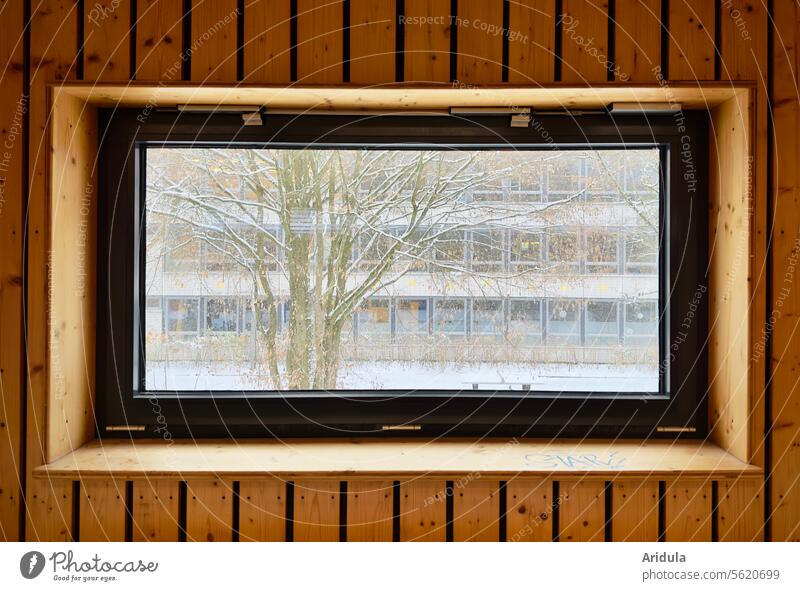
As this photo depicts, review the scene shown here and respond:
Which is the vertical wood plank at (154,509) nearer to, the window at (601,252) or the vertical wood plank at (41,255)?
the vertical wood plank at (41,255)

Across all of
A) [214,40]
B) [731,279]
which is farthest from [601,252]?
[214,40]

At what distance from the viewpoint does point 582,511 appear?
1364 mm

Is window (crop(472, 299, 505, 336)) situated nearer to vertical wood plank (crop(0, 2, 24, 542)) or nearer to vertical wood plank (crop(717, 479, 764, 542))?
vertical wood plank (crop(717, 479, 764, 542))

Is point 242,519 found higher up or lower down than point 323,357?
lower down

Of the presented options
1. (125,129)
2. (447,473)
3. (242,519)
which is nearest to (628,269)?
(447,473)

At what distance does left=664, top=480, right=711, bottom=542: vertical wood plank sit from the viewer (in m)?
1.36

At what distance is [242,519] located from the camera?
4.46 feet

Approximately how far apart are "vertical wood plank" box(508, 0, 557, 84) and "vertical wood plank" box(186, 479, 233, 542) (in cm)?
118

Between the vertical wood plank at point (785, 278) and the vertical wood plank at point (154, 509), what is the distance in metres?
1.41

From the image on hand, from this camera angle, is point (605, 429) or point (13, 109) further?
point (605, 429)

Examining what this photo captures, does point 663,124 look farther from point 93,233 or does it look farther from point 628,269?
point 93,233

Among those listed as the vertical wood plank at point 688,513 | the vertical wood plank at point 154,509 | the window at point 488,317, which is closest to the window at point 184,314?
the vertical wood plank at point 154,509

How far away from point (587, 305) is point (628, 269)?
15 centimetres

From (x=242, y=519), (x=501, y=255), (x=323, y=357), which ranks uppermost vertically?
(x=501, y=255)
